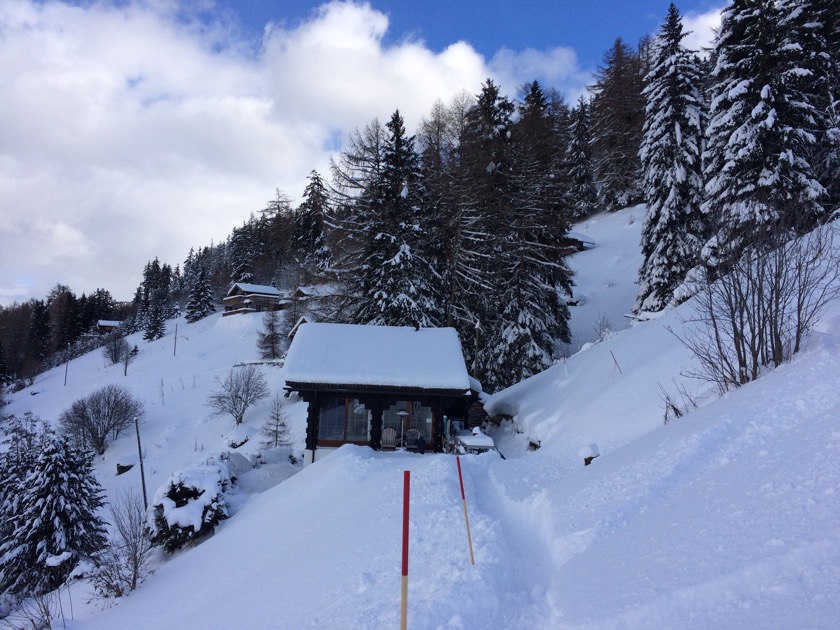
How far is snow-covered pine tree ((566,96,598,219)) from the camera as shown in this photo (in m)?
42.8

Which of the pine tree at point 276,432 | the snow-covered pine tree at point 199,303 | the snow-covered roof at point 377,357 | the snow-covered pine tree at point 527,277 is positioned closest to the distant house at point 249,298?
the snow-covered pine tree at point 199,303

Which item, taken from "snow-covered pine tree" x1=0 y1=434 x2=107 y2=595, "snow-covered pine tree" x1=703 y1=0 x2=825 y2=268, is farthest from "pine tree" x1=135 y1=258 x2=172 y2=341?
"snow-covered pine tree" x1=703 y1=0 x2=825 y2=268

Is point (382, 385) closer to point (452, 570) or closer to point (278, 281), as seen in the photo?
point (452, 570)

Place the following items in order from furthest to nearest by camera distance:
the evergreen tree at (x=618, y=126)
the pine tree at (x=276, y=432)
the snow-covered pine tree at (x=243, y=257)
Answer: the snow-covered pine tree at (x=243, y=257) → the evergreen tree at (x=618, y=126) → the pine tree at (x=276, y=432)

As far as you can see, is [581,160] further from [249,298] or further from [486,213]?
[249,298]

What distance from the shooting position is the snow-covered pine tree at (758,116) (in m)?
13.8

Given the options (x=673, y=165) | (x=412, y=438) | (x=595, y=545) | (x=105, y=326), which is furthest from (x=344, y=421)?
(x=105, y=326)

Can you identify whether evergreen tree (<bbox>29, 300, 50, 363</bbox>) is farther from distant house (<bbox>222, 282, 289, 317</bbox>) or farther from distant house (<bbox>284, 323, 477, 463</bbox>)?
distant house (<bbox>284, 323, 477, 463</bbox>)

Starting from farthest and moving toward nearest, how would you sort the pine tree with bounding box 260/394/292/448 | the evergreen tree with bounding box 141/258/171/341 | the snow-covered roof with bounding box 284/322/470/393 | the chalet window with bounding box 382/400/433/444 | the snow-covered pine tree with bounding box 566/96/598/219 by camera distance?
1. the evergreen tree with bounding box 141/258/171/341
2. the snow-covered pine tree with bounding box 566/96/598/219
3. the pine tree with bounding box 260/394/292/448
4. the chalet window with bounding box 382/400/433/444
5. the snow-covered roof with bounding box 284/322/470/393

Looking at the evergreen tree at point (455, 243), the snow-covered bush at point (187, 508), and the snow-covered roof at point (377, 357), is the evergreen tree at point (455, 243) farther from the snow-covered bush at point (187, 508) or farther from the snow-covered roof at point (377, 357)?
the snow-covered bush at point (187, 508)

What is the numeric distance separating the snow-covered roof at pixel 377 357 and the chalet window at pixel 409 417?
1393mm

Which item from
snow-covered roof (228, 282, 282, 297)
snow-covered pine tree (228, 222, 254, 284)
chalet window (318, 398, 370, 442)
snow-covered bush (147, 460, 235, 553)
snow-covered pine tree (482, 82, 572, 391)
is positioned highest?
snow-covered pine tree (228, 222, 254, 284)

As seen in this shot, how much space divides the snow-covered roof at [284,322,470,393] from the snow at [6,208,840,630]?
3625mm

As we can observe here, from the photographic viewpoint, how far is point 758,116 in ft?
47.4
